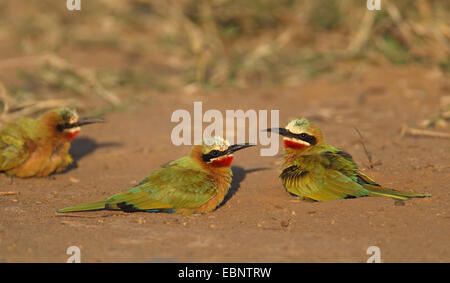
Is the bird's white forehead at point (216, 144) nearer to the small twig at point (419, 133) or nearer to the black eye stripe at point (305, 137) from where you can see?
the black eye stripe at point (305, 137)

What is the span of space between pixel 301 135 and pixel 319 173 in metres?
0.35

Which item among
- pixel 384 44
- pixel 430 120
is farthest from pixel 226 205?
pixel 384 44

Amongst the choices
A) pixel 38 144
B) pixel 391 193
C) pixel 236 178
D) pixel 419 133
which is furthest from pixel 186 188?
pixel 419 133

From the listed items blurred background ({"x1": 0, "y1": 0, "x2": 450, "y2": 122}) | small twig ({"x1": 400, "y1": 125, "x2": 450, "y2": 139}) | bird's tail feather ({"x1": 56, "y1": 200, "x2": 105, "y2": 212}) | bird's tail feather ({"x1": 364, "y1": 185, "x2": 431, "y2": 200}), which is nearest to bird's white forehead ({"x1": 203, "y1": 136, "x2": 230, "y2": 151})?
bird's tail feather ({"x1": 56, "y1": 200, "x2": 105, "y2": 212})

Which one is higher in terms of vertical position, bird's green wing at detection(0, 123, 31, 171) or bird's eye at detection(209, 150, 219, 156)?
bird's green wing at detection(0, 123, 31, 171)

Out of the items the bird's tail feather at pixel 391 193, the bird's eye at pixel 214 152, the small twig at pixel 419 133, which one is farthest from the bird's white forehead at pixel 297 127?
the small twig at pixel 419 133

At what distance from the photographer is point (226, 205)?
12.6 ft

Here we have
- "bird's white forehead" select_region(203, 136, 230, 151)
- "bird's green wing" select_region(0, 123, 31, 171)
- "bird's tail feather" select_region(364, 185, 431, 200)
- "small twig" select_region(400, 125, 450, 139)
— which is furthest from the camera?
"small twig" select_region(400, 125, 450, 139)

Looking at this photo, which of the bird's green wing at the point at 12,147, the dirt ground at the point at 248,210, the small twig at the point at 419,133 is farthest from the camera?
the small twig at the point at 419,133

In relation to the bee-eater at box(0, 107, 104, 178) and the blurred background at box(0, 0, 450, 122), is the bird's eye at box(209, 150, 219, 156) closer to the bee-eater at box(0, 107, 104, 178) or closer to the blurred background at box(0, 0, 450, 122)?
the bee-eater at box(0, 107, 104, 178)

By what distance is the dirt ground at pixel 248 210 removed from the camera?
114 inches

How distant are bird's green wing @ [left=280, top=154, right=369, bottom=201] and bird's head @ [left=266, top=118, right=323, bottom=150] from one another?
18 centimetres

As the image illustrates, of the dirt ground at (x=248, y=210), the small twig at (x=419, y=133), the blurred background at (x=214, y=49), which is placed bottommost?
the dirt ground at (x=248, y=210)

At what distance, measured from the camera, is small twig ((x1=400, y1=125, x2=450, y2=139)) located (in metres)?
4.81
